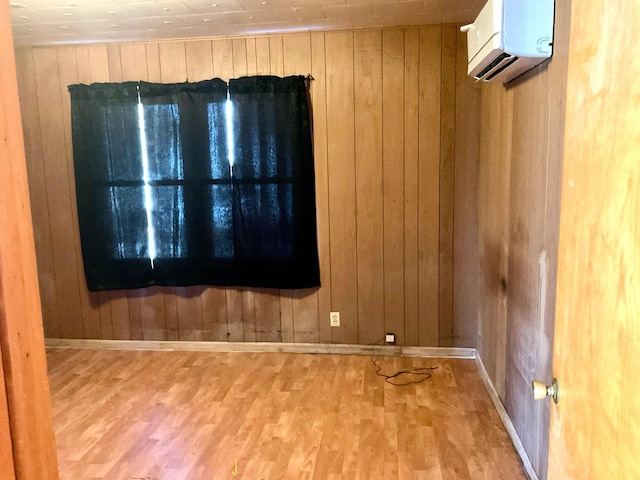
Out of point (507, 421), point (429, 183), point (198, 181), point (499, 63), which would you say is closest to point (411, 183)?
point (429, 183)

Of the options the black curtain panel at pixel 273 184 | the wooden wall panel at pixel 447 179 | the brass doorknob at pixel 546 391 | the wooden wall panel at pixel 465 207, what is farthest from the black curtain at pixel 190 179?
the brass doorknob at pixel 546 391

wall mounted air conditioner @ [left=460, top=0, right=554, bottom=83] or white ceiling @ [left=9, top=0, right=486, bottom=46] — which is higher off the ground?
white ceiling @ [left=9, top=0, right=486, bottom=46]

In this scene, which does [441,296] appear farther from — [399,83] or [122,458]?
[122,458]

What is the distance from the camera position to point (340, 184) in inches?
143

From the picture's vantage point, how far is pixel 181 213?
3.75 m

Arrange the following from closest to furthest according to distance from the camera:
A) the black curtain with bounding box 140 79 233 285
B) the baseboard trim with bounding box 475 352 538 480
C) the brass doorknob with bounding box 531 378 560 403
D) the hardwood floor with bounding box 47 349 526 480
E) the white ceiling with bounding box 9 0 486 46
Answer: the brass doorknob with bounding box 531 378 560 403 < the baseboard trim with bounding box 475 352 538 480 < the hardwood floor with bounding box 47 349 526 480 < the white ceiling with bounding box 9 0 486 46 < the black curtain with bounding box 140 79 233 285

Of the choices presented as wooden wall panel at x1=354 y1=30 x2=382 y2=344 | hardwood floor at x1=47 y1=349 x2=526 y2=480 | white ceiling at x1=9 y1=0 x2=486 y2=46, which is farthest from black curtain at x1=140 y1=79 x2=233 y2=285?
wooden wall panel at x1=354 y1=30 x2=382 y2=344

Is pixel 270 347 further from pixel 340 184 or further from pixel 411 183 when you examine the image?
pixel 411 183

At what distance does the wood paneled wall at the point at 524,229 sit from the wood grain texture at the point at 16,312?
1787 millimetres

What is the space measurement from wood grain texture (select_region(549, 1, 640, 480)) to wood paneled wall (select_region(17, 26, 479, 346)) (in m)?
2.43

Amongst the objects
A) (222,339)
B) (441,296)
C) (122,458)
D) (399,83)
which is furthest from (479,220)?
(122,458)

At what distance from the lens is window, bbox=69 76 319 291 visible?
141 inches

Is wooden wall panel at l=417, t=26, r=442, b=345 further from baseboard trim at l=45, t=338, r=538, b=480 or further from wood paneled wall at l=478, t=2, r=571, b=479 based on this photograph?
wood paneled wall at l=478, t=2, r=571, b=479

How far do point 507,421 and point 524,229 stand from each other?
1091 millimetres
